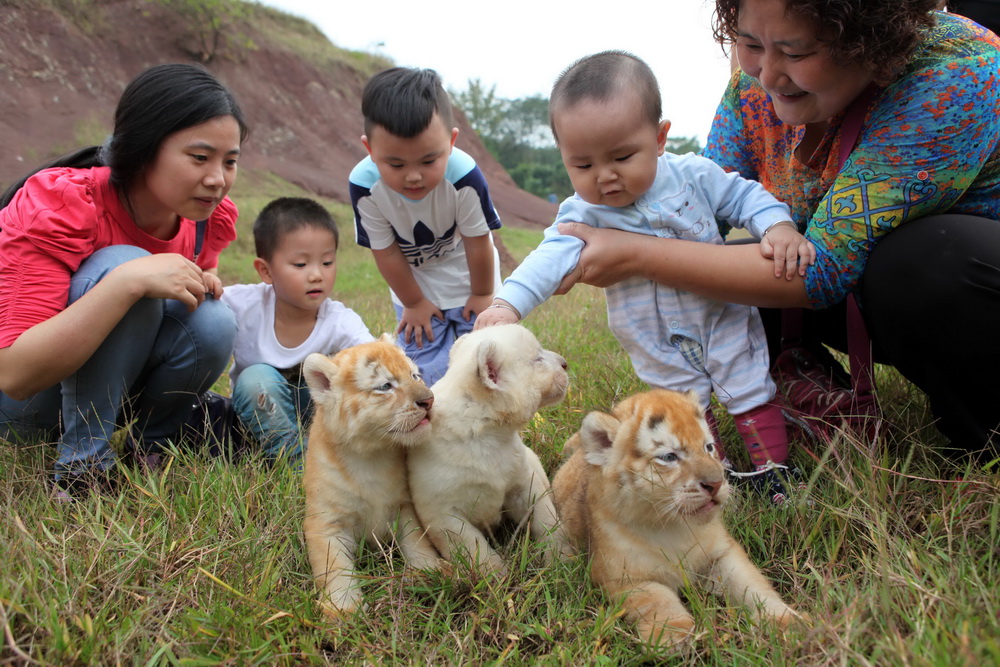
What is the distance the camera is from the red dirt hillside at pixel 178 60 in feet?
50.3

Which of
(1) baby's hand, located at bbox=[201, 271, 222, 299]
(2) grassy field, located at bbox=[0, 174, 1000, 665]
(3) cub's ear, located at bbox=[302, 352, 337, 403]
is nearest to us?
(2) grassy field, located at bbox=[0, 174, 1000, 665]

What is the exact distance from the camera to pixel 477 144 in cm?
2881

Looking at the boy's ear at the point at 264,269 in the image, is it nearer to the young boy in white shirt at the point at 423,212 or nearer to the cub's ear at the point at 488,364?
the young boy in white shirt at the point at 423,212

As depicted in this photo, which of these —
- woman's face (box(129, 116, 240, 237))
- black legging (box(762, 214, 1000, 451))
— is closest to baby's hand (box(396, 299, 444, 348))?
woman's face (box(129, 116, 240, 237))

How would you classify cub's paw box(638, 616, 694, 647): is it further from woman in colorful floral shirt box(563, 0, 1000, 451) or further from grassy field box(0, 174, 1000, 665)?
woman in colorful floral shirt box(563, 0, 1000, 451)

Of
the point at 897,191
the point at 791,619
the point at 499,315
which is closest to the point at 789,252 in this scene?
the point at 897,191

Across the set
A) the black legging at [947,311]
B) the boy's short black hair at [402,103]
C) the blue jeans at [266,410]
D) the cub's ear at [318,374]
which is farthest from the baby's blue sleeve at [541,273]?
the blue jeans at [266,410]

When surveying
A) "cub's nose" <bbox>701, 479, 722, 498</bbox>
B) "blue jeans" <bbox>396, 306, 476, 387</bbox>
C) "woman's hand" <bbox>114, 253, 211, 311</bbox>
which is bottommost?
"blue jeans" <bbox>396, 306, 476, 387</bbox>

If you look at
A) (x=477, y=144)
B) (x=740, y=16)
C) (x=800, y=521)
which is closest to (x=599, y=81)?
(x=740, y=16)

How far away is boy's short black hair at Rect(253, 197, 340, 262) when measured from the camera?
13.6 feet

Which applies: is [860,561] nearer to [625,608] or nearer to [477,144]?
[625,608]

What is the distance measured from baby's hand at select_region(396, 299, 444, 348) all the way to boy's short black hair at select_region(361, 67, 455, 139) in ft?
4.06

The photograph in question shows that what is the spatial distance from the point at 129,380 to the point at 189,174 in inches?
38.8

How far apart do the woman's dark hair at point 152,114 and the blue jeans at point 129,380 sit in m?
0.40
